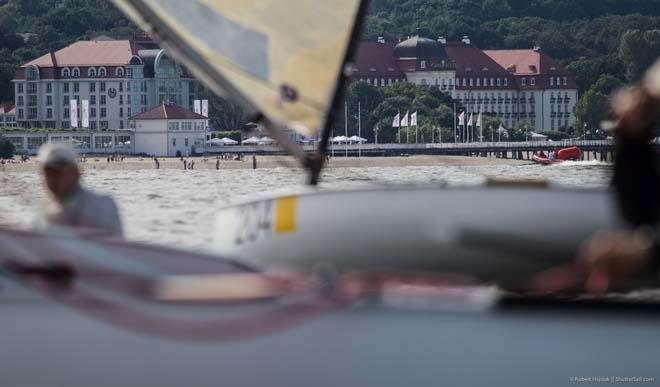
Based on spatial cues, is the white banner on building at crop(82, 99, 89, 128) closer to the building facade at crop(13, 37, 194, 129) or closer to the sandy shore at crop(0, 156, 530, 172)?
the sandy shore at crop(0, 156, 530, 172)

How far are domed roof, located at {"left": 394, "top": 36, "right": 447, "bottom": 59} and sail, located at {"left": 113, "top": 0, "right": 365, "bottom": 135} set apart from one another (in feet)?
382

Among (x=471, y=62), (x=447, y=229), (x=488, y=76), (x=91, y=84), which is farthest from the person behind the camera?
(x=488, y=76)

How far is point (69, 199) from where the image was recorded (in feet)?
10.5

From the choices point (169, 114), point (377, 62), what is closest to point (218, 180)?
point (169, 114)

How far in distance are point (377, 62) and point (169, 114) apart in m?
28.4

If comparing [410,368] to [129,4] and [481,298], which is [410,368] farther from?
[129,4]

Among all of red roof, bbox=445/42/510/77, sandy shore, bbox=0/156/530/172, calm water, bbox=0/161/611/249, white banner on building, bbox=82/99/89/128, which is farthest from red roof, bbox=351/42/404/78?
calm water, bbox=0/161/611/249

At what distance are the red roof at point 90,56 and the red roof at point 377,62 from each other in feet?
59.7

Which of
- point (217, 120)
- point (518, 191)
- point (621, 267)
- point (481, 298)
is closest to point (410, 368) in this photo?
point (481, 298)

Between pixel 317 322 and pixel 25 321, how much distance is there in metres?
0.44

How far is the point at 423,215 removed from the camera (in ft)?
8.84

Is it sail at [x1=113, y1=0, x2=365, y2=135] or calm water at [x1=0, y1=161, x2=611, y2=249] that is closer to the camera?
sail at [x1=113, y1=0, x2=365, y2=135]

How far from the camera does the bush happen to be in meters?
84.7

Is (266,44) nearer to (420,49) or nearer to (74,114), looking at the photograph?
(74,114)
